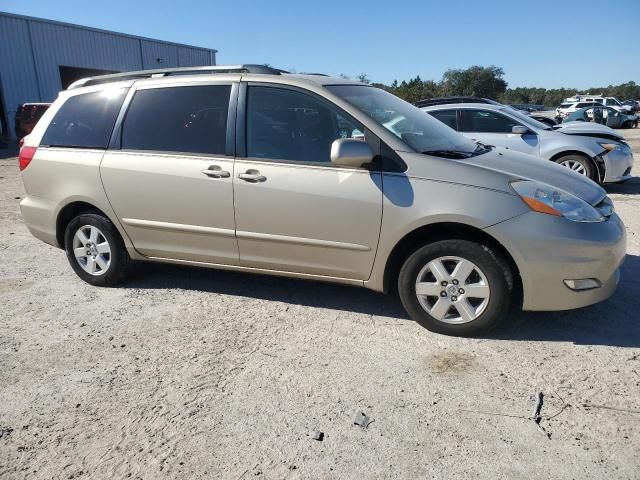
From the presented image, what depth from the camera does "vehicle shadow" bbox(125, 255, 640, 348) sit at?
133 inches

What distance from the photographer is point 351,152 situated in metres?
3.26

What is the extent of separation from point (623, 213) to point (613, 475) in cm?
557

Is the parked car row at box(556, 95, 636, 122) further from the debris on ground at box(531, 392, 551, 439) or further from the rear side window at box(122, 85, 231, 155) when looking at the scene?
the debris on ground at box(531, 392, 551, 439)

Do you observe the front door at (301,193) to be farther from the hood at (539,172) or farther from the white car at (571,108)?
the white car at (571,108)

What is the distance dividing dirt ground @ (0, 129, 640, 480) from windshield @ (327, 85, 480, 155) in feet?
4.29

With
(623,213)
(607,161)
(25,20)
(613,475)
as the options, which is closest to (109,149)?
(613,475)

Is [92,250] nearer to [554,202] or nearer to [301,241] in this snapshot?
[301,241]

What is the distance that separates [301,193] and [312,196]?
87mm

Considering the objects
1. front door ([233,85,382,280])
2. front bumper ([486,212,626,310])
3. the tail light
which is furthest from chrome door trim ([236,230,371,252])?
the tail light

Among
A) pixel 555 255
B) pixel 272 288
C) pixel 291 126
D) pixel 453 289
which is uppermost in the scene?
pixel 291 126

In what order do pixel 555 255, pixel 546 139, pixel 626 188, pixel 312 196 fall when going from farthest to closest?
pixel 626 188 → pixel 546 139 → pixel 312 196 → pixel 555 255

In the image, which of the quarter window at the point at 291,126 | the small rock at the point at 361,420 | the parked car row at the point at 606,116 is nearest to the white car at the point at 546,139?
the quarter window at the point at 291,126

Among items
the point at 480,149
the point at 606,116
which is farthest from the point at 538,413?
the point at 606,116

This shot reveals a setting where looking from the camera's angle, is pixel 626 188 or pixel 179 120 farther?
pixel 626 188
